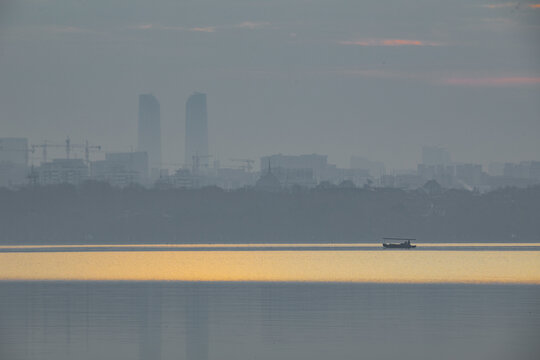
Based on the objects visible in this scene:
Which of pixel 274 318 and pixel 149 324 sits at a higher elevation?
pixel 274 318

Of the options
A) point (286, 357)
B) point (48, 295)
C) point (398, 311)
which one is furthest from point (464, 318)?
point (48, 295)

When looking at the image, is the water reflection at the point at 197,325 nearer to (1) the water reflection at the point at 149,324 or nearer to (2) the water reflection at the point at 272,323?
(2) the water reflection at the point at 272,323

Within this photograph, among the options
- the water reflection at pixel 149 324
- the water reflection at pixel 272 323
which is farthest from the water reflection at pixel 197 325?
the water reflection at pixel 149 324

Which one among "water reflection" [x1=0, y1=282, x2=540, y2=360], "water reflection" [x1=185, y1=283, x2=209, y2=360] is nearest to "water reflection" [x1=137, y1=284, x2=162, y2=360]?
"water reflection" [x1=0, y1=282, x2=540, y2=360]

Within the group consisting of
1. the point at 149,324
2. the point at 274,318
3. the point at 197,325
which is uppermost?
the point at 274,318

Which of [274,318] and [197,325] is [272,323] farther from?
[197,325]

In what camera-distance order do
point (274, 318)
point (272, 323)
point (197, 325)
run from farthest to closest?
1. point (274, 318)
2. point (272, 323)
3. point (197, 325)

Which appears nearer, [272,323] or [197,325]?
[197,325]

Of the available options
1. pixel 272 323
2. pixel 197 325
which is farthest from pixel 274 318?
pixel 197 325

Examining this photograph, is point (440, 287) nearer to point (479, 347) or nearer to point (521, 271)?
point (521, 271)
